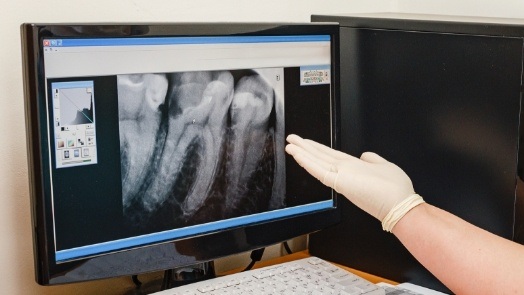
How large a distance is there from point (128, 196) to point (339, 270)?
35 cm

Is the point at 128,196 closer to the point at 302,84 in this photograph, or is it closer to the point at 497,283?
the point at 302,84

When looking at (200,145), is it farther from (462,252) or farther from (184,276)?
(462,252)

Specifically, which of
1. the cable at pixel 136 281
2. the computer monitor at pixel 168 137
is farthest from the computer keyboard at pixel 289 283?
the cable at pixel 136 281

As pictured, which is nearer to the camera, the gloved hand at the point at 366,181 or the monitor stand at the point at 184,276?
the gloved hand at the point at 366,181

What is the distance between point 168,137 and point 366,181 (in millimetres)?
264

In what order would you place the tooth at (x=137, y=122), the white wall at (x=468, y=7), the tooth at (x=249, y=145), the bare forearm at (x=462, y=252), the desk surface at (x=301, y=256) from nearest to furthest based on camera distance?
the bare forearm at (x=462, y=252)
the tooth at (x=137, y=122)
the tooth at (x=249, y=145)
the desk surface at (x=301, y=256)
the white wall at (x=468, y=7)

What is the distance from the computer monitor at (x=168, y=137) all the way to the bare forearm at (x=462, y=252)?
0.26 m

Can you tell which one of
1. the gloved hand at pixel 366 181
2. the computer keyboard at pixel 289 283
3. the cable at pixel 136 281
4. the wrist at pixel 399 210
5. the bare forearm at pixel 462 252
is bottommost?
the cable at pixel 136 281

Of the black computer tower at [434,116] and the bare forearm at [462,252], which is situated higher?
the black computer tower at [434,116]

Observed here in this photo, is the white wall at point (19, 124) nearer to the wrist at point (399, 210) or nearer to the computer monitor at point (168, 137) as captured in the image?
the computer monitor at point (168, 137)

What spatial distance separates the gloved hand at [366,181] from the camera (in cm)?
94

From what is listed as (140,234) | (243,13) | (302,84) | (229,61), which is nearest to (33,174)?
(140,234)

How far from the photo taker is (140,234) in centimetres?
101

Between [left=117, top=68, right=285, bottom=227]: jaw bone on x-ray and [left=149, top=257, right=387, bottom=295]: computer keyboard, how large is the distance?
0.09 m
